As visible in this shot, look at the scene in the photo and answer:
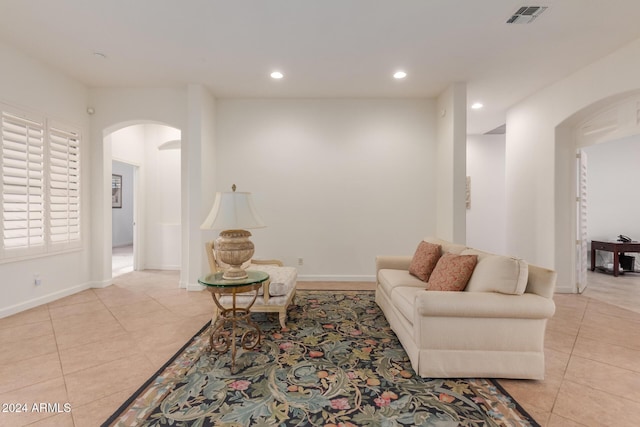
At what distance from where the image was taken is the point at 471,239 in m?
6.75

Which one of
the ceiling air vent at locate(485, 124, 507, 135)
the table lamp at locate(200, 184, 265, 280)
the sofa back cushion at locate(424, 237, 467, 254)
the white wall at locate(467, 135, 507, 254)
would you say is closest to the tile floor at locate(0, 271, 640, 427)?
the table lamp at locate(200, 184, 265, 280)

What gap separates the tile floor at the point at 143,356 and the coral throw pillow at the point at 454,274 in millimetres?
745

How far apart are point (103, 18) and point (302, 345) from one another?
3.71 metres

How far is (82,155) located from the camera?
4441 millimetres

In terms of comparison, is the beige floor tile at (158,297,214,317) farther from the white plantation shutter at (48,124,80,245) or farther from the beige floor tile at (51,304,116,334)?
the white plantation shutter at (48,124,80,245)

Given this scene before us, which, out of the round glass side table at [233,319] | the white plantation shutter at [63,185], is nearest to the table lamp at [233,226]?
the round glass side table at [233,319]

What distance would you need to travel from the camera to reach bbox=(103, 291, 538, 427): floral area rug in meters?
1.72

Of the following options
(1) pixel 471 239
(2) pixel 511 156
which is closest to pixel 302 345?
(2) pixel 511 156

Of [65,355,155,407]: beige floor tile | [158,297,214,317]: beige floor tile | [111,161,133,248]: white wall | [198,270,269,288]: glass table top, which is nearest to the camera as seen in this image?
[65,355,155,407]: beige floor tile

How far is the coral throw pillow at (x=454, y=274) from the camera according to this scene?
2438 millimetres

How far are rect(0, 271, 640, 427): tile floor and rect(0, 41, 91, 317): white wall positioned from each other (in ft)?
0.75

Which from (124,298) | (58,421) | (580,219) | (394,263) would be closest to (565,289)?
(580,219)

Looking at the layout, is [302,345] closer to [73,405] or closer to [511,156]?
[73,405]

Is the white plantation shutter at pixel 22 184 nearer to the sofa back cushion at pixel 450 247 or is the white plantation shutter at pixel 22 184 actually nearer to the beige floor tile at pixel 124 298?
the beige floor tile at pixel 124 298
